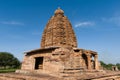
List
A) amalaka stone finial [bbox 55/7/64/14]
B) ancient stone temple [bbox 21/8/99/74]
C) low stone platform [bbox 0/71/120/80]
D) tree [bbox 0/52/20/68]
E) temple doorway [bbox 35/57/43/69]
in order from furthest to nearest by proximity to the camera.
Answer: tree [bbox 0/52/20/68] < amalaka stone finial [bbox 55/7/64/14] < temple doorway [bbox 35/57/43/69] < ancient stone temple [bbox 21/8/99/74] < low stone platform [bbox 0/71/120/80]

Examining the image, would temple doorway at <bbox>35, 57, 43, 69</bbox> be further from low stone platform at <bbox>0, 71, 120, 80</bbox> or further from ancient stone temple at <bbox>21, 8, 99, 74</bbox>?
low stone platform at <bbox>0, 71, 120, 80</bbox>

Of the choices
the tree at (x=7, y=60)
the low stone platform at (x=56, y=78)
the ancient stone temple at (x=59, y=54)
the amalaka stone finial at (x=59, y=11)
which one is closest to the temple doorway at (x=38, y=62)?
the ancient stone temple at (x=59, y=54)

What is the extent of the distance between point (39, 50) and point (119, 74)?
10.0 meters

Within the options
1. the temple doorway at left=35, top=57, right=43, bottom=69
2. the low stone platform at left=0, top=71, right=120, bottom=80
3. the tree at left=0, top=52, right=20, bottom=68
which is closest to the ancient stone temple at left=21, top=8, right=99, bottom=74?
the temple doorway at left=35, top=57, right=43, bottom=69

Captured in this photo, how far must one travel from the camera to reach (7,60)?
5550 cm

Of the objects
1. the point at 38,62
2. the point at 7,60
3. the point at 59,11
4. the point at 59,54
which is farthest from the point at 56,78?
the point at 7,60

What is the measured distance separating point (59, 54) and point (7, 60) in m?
49.0

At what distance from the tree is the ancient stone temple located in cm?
4338

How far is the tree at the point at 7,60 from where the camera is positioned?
54216 mm

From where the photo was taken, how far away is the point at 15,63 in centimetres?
5725

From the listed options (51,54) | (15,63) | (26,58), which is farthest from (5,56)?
(51,54)

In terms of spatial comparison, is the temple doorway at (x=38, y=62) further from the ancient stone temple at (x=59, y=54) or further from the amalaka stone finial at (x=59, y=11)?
the amalaka stone finial at (x=59, y=11)

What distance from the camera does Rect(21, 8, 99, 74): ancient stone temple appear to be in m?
11.9

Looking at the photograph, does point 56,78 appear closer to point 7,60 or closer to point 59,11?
point 59,11
